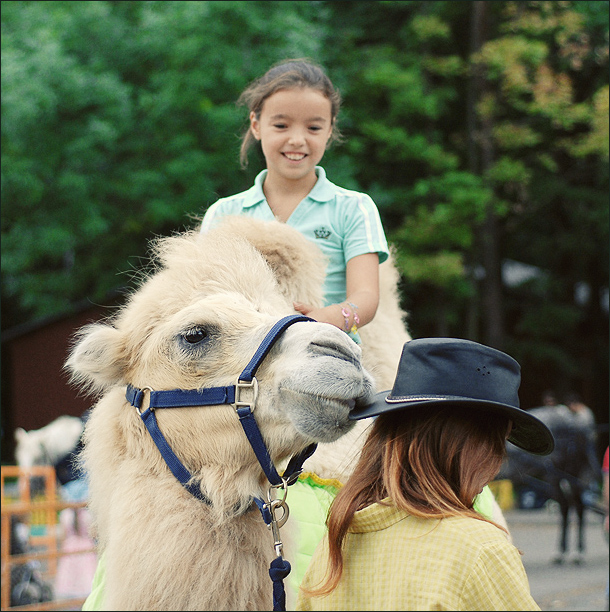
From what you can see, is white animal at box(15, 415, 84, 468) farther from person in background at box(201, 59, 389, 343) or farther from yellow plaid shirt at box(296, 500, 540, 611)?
yellow plaid shirt at box(296, 500, 540, 611)

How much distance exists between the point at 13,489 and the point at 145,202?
737cm

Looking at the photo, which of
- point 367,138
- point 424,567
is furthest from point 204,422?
point 367,138

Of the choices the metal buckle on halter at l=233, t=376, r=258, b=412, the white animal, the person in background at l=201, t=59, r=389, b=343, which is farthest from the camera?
the white animal

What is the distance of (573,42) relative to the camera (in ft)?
52.5

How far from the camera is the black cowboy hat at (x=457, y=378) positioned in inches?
77.8

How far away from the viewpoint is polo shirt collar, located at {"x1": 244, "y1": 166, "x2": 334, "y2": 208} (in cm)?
335

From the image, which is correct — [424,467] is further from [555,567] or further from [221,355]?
[555,567]

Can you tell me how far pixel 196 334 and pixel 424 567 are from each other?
3.79 ft

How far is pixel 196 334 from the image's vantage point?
8.64 feet

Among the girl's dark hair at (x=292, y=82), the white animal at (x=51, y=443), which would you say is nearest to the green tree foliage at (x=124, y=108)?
the white animal at (x=51, y=443)

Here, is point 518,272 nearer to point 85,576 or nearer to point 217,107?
point 217,107

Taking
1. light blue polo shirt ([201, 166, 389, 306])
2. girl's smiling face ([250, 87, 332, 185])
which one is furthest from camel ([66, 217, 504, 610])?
girl's smiling face ([250, 87, 332, 185])

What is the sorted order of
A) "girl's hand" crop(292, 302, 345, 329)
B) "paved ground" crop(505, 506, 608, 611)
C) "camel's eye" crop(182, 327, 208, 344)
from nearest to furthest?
"camel's eye" crop(182, 327, 208, 344) → "girl's hand" crop(292, 302, 345, 329) → "paved ground" crop(505, 506, 608, 611)

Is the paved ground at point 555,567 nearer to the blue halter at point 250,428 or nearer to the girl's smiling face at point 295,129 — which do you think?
the girl's smiling face at point 295,129
